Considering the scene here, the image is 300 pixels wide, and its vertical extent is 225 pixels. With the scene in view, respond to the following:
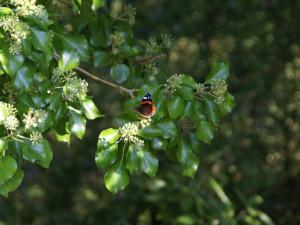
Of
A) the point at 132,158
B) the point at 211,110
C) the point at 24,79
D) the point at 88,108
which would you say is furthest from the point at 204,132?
the point at 24,79

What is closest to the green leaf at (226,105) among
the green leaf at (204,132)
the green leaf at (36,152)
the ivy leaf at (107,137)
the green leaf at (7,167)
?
the green leaf at (204,132)

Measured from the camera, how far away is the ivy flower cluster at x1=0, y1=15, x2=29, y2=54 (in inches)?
65.6

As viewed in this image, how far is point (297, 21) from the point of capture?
4.63m

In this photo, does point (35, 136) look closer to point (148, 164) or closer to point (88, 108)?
point (88, 108)

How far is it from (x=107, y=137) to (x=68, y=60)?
0.95 feet

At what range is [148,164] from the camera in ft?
6.11

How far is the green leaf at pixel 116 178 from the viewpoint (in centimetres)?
185

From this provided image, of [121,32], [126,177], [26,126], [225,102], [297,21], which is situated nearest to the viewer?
[26,126]

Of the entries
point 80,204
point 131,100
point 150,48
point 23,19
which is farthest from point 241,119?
point 23,19

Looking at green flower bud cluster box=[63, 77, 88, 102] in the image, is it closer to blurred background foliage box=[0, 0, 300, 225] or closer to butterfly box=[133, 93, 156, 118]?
butterfly box=[133, 93, 156, 118]

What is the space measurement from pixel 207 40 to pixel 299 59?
772 mm

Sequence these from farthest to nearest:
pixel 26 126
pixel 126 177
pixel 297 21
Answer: pixel 297 21
pixel 126 177
pixel 26 126

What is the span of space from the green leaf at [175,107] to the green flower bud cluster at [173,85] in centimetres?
5

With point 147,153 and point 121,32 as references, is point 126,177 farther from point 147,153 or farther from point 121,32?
point 121,32
